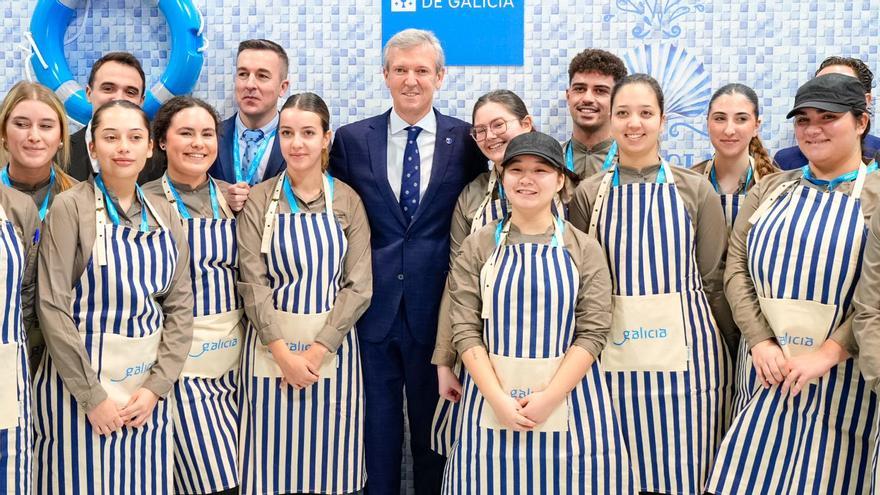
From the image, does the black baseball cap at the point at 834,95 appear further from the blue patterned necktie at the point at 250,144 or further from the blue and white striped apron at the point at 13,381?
the blue and white striped apron at the point at 13,381

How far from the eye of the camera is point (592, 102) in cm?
336

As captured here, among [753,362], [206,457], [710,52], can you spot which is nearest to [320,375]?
[206,457]

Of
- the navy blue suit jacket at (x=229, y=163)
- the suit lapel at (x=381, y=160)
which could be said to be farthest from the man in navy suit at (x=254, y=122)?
the suit lapel at (x=381, y=160)

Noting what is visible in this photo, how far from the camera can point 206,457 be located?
9.04 feet

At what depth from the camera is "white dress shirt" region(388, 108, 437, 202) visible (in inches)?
121

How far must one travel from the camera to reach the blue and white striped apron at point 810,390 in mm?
2424

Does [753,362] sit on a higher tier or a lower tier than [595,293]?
lower

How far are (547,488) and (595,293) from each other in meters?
0.61

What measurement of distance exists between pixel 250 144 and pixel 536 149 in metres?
1.27

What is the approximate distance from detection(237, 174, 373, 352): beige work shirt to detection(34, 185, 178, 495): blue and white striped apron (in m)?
0.33

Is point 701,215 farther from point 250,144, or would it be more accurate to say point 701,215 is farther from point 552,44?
point 250,144

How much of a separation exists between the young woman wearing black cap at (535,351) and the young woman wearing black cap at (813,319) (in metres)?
0.44

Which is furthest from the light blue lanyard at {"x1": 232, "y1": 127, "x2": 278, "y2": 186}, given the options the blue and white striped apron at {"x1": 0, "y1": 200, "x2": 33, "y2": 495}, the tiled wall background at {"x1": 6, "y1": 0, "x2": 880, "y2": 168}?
the blue and white striped apron at {"x1": 0, "y1": 200, "x2": 33, "y2": 495}

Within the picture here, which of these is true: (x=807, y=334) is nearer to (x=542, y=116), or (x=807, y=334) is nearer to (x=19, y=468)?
(x=542, y=116)
